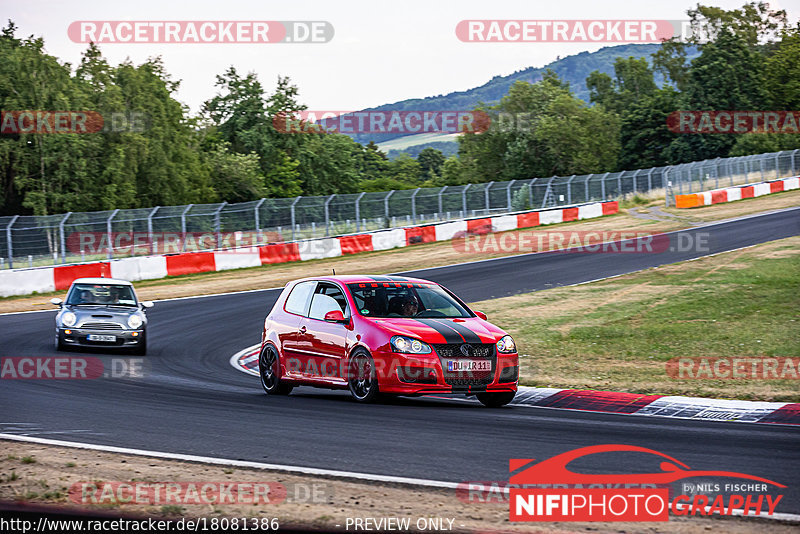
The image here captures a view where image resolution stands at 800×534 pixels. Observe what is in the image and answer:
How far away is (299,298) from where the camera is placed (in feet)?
38.5

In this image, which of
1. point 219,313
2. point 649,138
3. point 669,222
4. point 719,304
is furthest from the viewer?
point 649,138

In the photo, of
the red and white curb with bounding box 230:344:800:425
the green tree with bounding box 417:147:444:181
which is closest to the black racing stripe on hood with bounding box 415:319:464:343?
the red and white curb with bounding box 230:344:800:425

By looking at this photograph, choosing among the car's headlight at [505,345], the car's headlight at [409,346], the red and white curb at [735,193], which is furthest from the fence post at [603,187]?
the car's headlight at [409,346]

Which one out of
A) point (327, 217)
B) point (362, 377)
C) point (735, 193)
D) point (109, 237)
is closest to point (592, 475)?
point (362, 377)

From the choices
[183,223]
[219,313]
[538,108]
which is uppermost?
[538,108]

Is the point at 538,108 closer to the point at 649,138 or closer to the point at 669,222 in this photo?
the point at 649,138

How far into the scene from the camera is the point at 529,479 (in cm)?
609

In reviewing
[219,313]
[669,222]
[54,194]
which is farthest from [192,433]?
[54,194]

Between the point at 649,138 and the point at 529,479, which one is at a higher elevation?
the point at 649,138

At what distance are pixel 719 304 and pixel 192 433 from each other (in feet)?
36.2

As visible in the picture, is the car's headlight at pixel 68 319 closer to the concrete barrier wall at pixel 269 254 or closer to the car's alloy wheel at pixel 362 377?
the car's alloy wheel at pixel 362 377

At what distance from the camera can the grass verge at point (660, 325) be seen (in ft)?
38.5

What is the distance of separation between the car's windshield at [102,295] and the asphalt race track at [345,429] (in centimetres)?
297

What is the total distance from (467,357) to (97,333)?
349 inches
